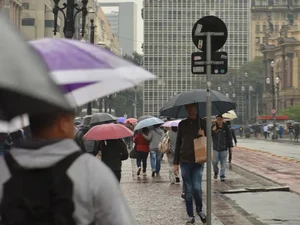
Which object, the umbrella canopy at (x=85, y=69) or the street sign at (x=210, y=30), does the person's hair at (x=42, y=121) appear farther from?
the street sign at (x=210, y=30)

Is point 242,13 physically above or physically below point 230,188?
above

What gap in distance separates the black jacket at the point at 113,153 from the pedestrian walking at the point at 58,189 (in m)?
7.22

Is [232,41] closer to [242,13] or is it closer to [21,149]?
[242,13]

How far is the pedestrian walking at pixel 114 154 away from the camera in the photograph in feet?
33.6

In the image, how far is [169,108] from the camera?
444 inches

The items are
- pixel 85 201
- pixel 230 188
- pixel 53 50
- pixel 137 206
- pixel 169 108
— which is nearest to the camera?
pixel 85 201

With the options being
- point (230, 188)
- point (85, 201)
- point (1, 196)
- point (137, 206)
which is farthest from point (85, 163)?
point (230, 188)

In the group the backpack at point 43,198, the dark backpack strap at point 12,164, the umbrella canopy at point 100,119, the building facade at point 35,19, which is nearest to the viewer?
the backpack at point 43,198

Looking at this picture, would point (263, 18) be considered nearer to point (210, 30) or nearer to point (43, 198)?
point (210, 30)

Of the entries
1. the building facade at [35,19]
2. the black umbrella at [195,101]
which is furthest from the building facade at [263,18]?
the black umbrella at [195,101]

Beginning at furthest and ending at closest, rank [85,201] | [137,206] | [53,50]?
[137,206] < [53,50] < [85,201]

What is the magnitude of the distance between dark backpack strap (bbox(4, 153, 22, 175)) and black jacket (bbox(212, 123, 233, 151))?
1459cm

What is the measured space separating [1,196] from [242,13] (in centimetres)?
16356

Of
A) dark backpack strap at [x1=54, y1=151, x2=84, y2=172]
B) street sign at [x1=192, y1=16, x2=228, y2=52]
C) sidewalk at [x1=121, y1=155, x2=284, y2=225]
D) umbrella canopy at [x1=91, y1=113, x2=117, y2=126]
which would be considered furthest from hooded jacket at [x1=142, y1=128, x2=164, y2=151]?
dark backpack strap at [x1=54, y1=151, x2=84, y2=172]
